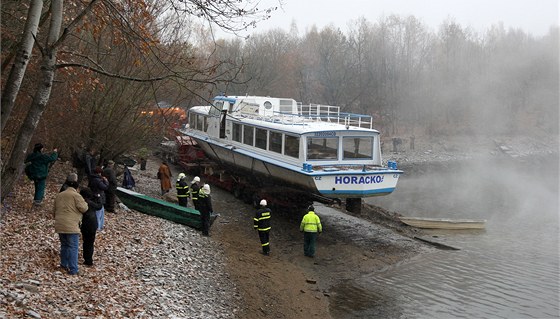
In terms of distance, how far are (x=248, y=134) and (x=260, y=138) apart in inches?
42.7

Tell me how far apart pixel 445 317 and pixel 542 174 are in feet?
110

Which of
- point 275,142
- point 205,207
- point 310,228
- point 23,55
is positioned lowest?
point 310,228

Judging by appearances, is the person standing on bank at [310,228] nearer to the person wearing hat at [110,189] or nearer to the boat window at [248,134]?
the person wearing hat at [110,189]

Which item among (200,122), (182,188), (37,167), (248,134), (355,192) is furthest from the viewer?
(200,122)

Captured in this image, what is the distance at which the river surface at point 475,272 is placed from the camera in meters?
12.8

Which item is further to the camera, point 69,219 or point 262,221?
point 262,221

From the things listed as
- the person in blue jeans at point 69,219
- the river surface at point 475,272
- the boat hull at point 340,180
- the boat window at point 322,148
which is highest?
the boat window at point 322,148

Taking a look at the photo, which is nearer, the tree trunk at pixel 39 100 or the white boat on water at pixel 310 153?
the tree trunk at pixel 39 100

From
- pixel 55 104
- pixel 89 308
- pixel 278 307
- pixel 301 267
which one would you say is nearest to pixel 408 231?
pixel 301 267

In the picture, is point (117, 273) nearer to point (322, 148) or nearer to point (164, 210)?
point (164, 210)

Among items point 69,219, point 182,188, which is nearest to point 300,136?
point 182,188

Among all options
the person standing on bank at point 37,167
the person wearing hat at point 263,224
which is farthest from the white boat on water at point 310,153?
the person standing on bank at point 37,167

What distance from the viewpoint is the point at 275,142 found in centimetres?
1961

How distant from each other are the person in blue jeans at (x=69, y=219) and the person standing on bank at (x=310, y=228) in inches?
272
